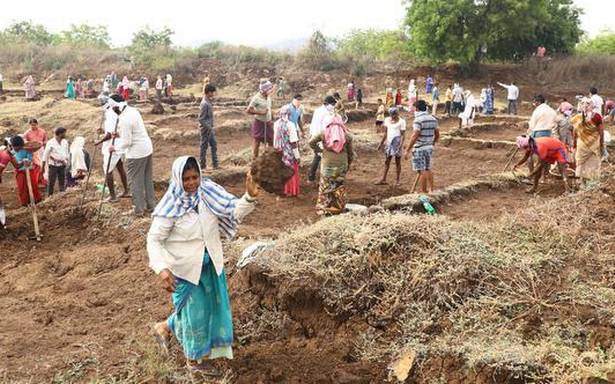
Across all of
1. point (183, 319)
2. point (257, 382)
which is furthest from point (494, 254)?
point (183, 319)

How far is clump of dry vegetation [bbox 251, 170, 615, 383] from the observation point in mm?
3797

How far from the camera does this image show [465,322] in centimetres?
421

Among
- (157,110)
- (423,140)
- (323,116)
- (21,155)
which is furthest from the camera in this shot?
(157,110)

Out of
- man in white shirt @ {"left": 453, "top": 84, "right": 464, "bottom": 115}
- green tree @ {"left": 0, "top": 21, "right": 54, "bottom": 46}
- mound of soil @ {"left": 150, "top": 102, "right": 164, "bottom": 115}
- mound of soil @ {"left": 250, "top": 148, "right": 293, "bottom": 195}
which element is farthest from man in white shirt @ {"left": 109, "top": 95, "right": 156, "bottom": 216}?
green tree @ {"left": 0, "top": 21, "right": 54, "bottom": 46}

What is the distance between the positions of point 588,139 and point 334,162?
4398 mm

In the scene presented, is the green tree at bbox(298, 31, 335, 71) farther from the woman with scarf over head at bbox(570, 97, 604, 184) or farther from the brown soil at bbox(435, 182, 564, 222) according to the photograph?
A: the woman with scarf over head at bbox(570, 97, 604, 184)

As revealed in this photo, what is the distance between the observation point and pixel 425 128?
826 centimetres

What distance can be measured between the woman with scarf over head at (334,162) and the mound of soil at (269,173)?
2.67 m

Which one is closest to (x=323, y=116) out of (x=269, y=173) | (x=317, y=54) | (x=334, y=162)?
(x=334, y=162)

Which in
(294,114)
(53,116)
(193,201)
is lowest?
(53,116)

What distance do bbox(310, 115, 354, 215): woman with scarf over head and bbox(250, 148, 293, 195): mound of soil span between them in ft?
8.75

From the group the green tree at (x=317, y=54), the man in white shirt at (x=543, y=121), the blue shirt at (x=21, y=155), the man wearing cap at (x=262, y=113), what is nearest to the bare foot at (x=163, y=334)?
the blue shirt at (x=21, y=155)

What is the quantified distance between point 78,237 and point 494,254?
5199 millimetres

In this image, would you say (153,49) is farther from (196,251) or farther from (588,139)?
(196,251)
